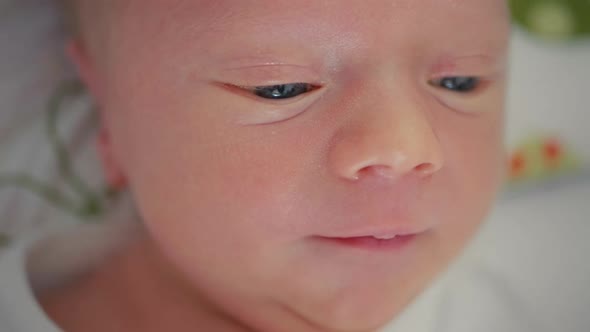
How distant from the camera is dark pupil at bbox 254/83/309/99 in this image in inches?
38.2

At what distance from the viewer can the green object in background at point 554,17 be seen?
1.59 metres

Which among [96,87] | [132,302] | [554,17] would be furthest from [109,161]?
[554,17]

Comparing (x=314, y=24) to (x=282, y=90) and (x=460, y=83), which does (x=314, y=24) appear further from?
(x=460, y=83)

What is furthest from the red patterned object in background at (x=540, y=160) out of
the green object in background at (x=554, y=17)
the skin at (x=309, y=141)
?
the skin at (x=309, y=141)

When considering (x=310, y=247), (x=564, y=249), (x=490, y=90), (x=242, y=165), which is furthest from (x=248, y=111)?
(x=564, y=249)

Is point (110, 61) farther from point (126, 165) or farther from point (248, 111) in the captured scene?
point (248, 111)

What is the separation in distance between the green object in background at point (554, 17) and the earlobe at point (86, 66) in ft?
2.75

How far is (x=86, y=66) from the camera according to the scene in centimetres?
128

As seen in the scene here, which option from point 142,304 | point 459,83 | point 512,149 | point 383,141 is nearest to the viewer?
point 383,141

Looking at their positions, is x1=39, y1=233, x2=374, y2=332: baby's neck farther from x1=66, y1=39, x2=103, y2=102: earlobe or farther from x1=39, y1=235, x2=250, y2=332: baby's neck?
x1=66, y1=39, x2=103, y2=102: earlobe

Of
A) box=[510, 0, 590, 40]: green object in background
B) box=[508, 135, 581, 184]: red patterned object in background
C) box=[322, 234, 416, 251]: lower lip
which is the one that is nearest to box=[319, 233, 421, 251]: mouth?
box=[322, 234, 416, 251]: lower lip

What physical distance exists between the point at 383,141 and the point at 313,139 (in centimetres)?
9

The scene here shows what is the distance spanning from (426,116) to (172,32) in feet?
1.10

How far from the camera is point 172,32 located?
3.27 ft
